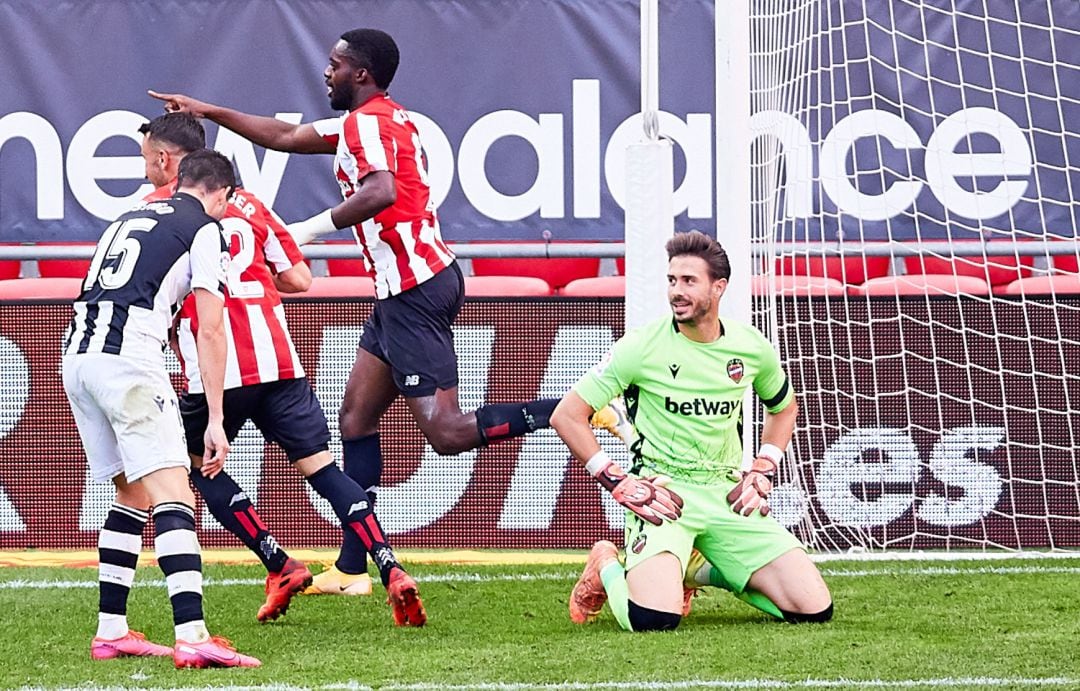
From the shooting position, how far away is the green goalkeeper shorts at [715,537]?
18.2 feet

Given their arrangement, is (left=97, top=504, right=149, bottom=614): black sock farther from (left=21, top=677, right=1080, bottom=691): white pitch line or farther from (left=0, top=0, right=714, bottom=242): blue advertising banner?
(left=0, top=0, right=714, bottom=242): blue advertising banner

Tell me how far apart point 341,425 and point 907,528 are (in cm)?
Answer: 249

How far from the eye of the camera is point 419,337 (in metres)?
6.30

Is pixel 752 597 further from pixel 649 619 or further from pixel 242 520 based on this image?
pixel 242 520

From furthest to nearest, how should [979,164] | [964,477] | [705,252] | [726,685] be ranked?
1. [979,164]
2. [964,477]
3. [705,252]
4. [726,685]

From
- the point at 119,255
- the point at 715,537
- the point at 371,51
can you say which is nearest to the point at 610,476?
the point at 715,537

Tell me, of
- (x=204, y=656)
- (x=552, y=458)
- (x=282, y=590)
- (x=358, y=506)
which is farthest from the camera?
(x=552, y=458)

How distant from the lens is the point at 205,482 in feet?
19.6

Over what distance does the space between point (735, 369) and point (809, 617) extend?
2.68ft

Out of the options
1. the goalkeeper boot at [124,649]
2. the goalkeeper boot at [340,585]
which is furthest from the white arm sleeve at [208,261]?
the goalkeeper boot at [340,585]

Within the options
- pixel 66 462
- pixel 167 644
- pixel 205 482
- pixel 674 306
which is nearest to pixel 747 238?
pixel 674 306

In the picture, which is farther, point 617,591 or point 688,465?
point 688,465

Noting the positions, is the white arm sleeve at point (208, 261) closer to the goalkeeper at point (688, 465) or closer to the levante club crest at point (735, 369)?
the goalkeeper at point (688, 465)

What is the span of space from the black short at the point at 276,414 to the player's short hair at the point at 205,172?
1039 mm
